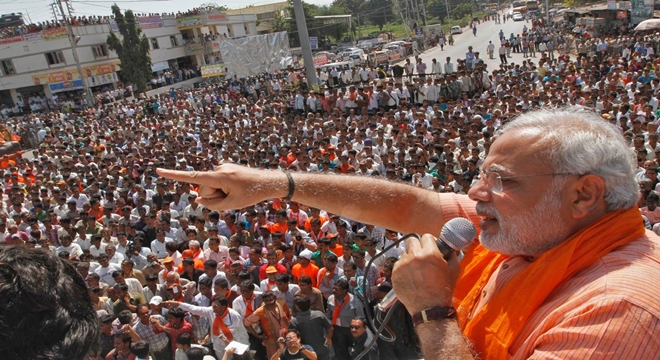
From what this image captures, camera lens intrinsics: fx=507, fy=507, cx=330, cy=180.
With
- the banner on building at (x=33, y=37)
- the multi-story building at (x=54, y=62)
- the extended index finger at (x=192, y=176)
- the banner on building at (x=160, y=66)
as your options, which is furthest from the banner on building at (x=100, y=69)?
the extended index finger at (x=192, y=176)

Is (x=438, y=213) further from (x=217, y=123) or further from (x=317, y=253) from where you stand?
(x=217, y=123)

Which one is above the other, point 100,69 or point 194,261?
point 100,69

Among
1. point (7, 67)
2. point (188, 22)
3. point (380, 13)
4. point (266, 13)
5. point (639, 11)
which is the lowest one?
point (639, 11)

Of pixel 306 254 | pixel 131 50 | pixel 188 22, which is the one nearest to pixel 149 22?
pixel 188 22

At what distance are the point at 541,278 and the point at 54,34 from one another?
39.4m

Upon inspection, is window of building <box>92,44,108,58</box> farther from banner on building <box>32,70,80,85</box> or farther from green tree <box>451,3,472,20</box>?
green tree <box>451,3,472,20</box>

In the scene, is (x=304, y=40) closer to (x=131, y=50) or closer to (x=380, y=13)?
(x=131, y=50)

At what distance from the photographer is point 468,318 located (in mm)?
1532

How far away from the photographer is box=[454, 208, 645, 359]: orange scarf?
4.21 ft

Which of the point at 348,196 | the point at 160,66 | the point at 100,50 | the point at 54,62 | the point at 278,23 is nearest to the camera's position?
the point at 348,196

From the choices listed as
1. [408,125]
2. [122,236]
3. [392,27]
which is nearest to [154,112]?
[408,125]

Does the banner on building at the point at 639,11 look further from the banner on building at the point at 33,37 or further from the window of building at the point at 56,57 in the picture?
the banner on building at the point at 33,37

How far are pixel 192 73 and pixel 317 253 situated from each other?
1421 inches

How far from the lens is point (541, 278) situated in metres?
1.31
